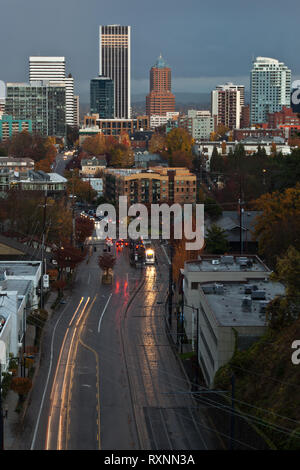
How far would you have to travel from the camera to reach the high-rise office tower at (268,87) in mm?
155375

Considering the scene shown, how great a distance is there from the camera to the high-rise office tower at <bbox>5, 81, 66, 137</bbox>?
124m

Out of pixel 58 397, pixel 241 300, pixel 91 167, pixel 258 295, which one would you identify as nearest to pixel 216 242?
pixel 258 295

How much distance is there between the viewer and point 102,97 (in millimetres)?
177875

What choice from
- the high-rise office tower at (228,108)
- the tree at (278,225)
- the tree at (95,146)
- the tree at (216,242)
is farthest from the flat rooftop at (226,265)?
the high-rise office tower at (228,108)

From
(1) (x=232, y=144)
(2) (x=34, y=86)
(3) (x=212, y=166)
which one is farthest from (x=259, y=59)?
(3) (x=212, y=166)

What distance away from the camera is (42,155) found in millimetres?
83812

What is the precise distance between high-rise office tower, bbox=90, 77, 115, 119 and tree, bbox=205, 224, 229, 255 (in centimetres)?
14378

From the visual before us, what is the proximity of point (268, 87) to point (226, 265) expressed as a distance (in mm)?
136052

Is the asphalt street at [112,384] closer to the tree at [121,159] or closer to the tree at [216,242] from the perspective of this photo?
the tree at [216,242]

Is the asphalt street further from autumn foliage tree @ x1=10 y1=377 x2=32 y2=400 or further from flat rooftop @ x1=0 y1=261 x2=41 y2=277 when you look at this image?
flat rooftop @ x1=0 y1=261 x2=41 y2=277

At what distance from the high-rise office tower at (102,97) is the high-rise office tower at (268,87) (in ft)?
104

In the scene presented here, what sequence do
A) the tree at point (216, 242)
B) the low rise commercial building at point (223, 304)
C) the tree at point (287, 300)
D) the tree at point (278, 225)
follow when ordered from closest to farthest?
the low rise commercial building at point (223, 304) < the tree at point (287, 300) < the tree at point (278, 225) < the tree at point (216, 242)

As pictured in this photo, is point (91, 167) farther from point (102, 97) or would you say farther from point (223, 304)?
point (102, 97)

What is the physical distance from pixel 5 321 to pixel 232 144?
66635 millimetres
